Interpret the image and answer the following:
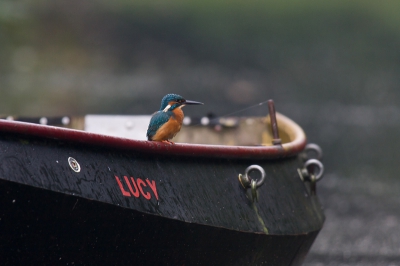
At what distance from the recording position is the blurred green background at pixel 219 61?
2217 cm

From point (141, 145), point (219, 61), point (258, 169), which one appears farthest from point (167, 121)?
point (219, 61)

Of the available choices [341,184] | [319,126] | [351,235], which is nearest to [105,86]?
[319,126]

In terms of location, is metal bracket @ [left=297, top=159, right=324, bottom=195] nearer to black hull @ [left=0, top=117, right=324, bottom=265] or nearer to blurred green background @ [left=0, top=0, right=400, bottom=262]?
black hull @ [left=0, top=117, right=324, bottom=265]

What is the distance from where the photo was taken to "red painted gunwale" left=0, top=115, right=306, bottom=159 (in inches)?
202

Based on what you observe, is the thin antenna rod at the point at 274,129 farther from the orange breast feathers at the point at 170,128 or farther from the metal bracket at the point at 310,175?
the orange breast feathers at the point at 170,128

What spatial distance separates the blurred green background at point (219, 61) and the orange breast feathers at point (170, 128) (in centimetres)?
1180

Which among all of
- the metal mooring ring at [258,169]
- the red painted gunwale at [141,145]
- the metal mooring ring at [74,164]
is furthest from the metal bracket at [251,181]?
the metal mooring ring at [74,164]

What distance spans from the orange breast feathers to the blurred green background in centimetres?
1180

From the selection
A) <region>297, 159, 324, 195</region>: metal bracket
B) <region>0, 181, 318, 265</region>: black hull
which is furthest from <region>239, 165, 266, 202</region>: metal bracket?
<region>297, 159, 324, 195</region>: metal bracket

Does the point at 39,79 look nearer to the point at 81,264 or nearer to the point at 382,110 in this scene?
the point at 382,110

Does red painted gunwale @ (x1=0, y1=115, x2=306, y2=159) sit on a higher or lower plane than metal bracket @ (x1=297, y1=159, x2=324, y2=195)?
higher

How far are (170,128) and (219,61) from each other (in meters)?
21.6

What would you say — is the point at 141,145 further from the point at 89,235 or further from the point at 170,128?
the point at 89,235

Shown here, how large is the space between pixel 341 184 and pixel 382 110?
932 cm
